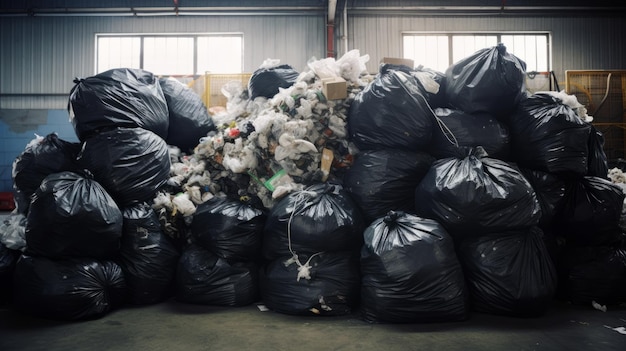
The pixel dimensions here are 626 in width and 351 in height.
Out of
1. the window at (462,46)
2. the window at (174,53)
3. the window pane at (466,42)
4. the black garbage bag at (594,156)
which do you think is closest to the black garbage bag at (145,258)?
the black garbage bag at (594,156)

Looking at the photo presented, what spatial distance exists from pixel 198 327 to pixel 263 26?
663 centimetres

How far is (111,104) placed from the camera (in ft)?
8.45

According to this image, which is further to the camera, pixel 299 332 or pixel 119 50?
pixel 119 50

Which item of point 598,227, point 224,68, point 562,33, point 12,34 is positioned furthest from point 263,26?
point 598,227

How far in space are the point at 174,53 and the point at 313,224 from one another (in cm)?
667

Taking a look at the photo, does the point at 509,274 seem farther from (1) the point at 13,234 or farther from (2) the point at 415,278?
(1) the point at 13,234

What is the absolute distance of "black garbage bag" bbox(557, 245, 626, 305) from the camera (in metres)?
2.27

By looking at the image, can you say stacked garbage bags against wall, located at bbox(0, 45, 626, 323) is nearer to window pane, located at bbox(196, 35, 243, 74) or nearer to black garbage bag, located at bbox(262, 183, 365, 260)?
black garbage bag, located at bbox(262, 183, 365, 260)

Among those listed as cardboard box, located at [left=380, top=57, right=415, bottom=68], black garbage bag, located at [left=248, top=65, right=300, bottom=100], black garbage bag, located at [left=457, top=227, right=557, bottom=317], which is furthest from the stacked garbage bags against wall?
black garbage bag, located at [left=248, top=65, right=300, bottom=100]

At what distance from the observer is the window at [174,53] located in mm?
7781

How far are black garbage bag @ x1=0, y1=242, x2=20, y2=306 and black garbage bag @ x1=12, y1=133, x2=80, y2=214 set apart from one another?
0.31 m

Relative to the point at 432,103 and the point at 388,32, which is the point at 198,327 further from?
the point at 388,32

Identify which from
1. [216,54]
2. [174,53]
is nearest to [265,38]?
[216,54]

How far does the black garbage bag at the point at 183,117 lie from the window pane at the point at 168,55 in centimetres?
480
